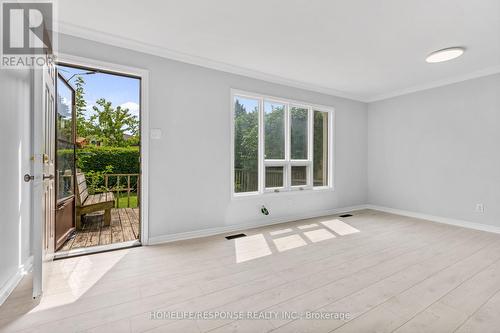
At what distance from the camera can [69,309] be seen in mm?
1802

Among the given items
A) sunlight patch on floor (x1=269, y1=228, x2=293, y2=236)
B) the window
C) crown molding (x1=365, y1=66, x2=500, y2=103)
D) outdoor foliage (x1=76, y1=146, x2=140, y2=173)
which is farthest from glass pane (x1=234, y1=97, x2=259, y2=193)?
outdoor foliage (x1=76, y1=146, x2=140, y2=173)

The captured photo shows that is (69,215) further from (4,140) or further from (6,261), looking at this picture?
(4,140)

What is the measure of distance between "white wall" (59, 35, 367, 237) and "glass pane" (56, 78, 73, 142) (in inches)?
28.4

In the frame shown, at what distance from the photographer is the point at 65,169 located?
11.0 ft

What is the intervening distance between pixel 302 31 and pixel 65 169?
353 centimetres

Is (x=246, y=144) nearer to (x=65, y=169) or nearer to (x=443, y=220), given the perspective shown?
(x=65, y=169)

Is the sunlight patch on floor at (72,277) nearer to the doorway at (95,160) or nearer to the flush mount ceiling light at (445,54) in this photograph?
the doorway at (95,160)

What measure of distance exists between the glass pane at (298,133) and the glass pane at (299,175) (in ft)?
0.64

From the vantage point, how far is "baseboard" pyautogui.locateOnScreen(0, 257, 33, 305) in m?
1.89

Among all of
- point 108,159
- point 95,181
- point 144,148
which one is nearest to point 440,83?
point 144,148

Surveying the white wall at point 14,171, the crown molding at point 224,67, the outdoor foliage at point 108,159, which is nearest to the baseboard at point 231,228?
the white wall at point 14,171

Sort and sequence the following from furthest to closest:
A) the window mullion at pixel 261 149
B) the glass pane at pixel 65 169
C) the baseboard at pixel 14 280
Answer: the window mullion at pixel 261 149
the glass pane at pixel 65 169
the baseboard at pixel 14 280

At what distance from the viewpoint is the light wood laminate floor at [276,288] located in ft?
5.47

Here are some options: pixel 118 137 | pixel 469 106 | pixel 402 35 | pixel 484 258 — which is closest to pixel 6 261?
pixel 402 35
